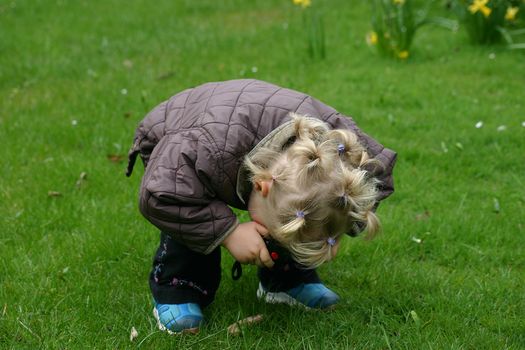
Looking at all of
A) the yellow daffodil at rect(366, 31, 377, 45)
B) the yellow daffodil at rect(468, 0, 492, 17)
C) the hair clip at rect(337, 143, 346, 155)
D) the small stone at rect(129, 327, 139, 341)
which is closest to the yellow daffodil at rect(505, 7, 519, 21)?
the yellow daffodil at rect(468, 0, 492, 17)

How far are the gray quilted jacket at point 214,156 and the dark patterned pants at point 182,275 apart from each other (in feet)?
1.03

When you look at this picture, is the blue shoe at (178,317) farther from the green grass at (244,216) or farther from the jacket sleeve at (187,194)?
the jacket sleeve at (187,194)

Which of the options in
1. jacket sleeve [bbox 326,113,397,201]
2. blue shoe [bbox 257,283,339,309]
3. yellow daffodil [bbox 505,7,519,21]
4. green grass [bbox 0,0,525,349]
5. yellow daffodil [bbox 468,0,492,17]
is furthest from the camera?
yellow daffodil [bbox 505,7,519,21]

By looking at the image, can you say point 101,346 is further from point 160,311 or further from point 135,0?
point 135,0

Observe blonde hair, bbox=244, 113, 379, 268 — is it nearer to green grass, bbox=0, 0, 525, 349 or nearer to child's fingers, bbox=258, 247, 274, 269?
child's fingers, bbox=258, 247, 274, 269

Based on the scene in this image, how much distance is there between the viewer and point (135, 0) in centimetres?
787

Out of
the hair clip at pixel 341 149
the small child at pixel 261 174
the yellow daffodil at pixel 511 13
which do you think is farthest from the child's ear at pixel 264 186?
the yellow daffodil at pixel 511 13

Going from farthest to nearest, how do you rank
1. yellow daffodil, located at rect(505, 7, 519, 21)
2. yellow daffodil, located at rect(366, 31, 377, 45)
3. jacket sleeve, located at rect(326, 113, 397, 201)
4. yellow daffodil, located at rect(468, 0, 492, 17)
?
yellow daffodil, located at rect(505, 7, 519, 21) < yellow daffodil, located at rect(366, 31, 377, 45) < yellow daffodil, located at rect(468, 0, 492, 17) < jacket sleeve, located at rect(326, 113, 397, 201)

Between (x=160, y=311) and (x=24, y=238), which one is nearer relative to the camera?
(x=160, y=311)

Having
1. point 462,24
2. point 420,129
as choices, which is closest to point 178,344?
point 420,129

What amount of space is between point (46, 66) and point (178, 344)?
3797 mm

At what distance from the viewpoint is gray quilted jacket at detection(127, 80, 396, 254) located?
217 cm

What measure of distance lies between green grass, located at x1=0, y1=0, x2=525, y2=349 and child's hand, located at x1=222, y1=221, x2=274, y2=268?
1.21 ft

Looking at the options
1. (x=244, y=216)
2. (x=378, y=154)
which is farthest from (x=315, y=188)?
(x=244, y=216)
